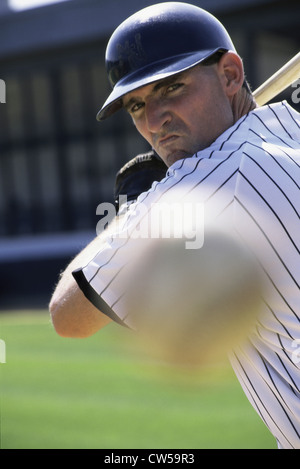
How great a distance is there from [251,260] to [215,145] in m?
0.33

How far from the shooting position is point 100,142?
40.1ft

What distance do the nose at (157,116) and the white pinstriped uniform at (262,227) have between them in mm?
166

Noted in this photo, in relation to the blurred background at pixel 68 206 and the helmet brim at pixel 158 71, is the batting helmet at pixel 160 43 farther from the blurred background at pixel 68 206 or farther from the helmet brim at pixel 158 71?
the blurred background at pixel 68 206

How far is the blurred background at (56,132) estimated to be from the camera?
36.9ft

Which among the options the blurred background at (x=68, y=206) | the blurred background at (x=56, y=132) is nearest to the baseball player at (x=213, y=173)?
the blurred background at (x=68, y=206)

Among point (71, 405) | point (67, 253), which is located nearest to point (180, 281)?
point (71, 405)

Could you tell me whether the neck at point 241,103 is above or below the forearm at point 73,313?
above

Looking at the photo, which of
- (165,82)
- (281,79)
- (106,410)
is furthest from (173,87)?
(106,410)

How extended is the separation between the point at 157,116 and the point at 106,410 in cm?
398

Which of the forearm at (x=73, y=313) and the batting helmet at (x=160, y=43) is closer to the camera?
the forearm at (x=73, y=313)

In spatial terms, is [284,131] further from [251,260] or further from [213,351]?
[213,351]

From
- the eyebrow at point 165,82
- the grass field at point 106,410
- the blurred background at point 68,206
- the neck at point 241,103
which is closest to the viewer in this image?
the eyebrow at point 165,82

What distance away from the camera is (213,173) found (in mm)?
1349

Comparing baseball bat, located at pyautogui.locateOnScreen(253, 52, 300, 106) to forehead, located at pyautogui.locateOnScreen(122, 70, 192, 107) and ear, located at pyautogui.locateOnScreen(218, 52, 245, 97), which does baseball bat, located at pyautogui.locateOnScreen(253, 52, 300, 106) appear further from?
forehead, located at pyautogui.locateOnScreen(122, 70, 192, 107)
